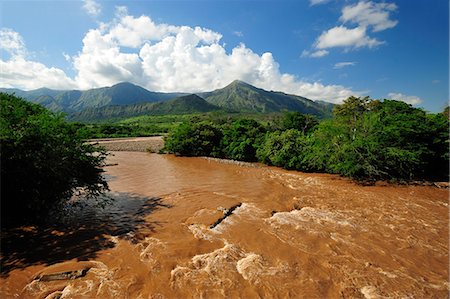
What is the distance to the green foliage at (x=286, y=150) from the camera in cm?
2242

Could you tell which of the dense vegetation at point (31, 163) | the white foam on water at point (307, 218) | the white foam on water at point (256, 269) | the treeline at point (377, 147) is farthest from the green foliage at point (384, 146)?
the dense vegetation at point (31, 163)

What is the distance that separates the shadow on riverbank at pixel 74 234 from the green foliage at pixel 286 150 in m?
14.3

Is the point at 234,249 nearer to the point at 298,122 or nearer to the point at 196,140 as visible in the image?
the point at 196,140

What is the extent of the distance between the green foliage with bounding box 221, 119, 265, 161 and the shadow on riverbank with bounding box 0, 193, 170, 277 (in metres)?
17.3

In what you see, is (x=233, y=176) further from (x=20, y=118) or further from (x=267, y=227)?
(x=20, y=118)

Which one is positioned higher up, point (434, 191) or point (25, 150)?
point (25, 150)

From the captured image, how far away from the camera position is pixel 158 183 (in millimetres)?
16719

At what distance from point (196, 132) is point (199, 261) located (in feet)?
84.3

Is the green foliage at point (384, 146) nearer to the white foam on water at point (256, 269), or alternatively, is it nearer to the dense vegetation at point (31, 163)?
the white foam on water at point (256, 269)

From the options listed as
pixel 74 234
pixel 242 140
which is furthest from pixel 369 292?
pixel 242 140

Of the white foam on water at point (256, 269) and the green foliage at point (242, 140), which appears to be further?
the green foliage at point (242, 140)

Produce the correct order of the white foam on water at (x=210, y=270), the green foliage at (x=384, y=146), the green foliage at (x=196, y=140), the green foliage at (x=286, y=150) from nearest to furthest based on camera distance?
the white foam on water at (x=210, y=270)
the green foliage at (x=384, y=146)
the green foliage at (x=286, y=150)
the green foliage at (x=196, y=140)

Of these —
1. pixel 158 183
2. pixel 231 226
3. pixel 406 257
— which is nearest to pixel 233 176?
pixel 158 183

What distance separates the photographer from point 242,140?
2866cm
